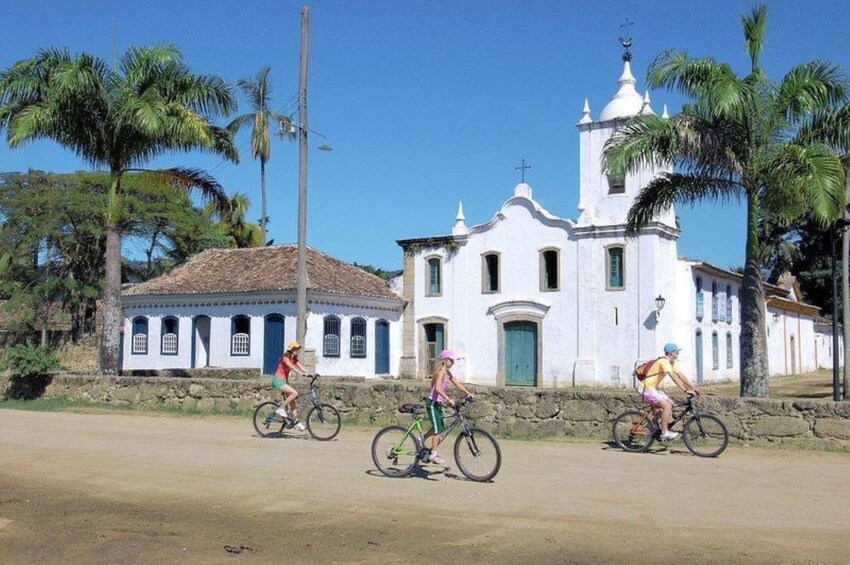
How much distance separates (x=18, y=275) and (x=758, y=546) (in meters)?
Result: 40.5

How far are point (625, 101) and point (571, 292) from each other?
707 cm

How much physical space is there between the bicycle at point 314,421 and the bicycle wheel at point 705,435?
5.32m

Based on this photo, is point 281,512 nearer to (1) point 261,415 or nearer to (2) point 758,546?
(2) point 758,546

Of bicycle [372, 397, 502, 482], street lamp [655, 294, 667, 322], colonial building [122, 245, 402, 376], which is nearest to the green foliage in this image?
colonial building [122, 245, 402, 376]

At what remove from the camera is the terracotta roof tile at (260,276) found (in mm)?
31359

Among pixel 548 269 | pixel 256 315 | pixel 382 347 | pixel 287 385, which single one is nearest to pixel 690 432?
pixel 287 385

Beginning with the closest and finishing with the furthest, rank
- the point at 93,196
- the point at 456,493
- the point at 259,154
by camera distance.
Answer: the point at 456,493 < the point at 93,196 < the point at 259,154

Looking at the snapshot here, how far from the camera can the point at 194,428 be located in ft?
51.4

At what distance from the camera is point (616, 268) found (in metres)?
30.2

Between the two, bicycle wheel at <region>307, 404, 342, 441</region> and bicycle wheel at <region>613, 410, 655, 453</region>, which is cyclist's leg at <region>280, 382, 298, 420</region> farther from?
bicycle wheel at <region>613, 410, 655, 453</region>

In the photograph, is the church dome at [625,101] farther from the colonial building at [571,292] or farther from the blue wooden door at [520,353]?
the blue wooden door at [520,353]

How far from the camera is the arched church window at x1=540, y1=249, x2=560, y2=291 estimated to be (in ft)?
103

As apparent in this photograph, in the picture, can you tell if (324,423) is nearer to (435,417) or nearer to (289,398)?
(289,398)

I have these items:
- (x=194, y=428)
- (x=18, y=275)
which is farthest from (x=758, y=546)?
(x=18, y=275)
